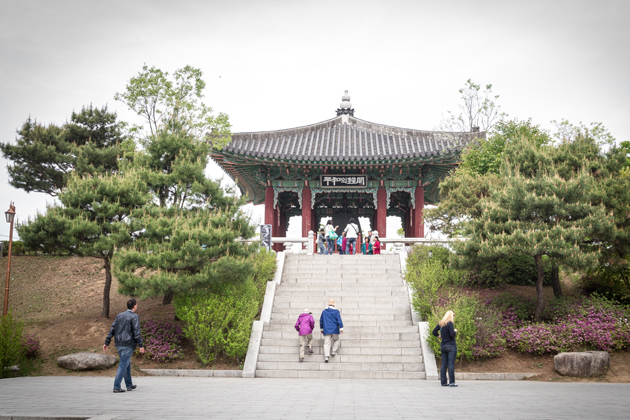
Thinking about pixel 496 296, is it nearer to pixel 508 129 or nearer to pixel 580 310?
pixel 580 310

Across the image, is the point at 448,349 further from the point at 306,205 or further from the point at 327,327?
the point at 306,205

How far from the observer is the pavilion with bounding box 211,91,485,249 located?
1984 centimetres

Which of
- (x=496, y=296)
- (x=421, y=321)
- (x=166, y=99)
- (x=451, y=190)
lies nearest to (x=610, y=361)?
(x=496, y=296)

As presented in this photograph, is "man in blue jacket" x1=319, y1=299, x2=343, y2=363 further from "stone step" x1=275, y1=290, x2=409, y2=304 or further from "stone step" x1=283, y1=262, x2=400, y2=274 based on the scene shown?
"stone step" x1=283, y1=262, x2=400, y2=274

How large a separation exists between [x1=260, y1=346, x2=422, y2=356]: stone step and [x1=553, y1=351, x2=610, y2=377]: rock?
3064 mm

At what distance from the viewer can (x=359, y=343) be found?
1137 cm

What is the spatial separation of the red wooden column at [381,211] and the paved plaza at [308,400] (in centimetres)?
1177

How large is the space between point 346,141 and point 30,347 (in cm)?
1610

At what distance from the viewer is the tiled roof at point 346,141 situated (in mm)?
20734

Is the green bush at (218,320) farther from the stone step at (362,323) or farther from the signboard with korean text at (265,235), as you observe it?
the signboard with korean text at (265,235)

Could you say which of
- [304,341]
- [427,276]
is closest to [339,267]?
[427,276]

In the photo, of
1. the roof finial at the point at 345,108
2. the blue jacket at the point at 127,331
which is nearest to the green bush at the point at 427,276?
the blue jacket at the point at 127,331

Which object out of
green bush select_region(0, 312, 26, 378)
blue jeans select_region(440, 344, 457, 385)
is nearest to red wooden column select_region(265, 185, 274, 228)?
green bush select_region(0, 312, 26, 378)

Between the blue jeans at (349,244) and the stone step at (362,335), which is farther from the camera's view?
the blue jeans at (349,244)
